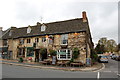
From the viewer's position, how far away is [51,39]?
23.3m

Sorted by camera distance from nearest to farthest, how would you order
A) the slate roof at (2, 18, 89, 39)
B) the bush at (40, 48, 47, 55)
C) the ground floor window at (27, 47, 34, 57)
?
the slate roof at (2, 18, 89, 39) < the bush at (40, 48, 47, 55) < the ground floor window at (27, 47, 34, 57)

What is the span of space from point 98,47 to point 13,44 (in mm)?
28268

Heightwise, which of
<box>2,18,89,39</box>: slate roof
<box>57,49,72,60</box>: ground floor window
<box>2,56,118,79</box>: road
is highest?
<box>2,18,89,39</box>: slate roof

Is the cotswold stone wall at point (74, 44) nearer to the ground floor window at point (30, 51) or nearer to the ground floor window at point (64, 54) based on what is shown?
the ground floor window at point (64, 54)

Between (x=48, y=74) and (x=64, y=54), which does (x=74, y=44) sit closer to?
(x=64, y=54)

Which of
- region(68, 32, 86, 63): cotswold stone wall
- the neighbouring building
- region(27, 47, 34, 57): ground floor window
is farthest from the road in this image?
region(27, 47, 34, 57): ground floor window

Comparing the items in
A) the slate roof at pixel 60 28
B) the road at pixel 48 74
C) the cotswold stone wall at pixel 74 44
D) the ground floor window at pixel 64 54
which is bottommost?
the road at pixel 48 74

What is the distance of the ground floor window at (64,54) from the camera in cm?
2158

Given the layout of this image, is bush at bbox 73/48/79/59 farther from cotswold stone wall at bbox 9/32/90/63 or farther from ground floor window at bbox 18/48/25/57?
ground floor window at bbox 18/48/25/57

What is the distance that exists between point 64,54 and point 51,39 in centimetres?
371

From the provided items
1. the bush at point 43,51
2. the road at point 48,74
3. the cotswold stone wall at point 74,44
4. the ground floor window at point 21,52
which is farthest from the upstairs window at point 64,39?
the ground floor window at point 21,52

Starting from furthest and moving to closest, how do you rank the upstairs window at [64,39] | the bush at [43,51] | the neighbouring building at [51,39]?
1. the bush at [43,51]
2. the upstairs window at [64,39]
3. the neighbouring building at [51,39]

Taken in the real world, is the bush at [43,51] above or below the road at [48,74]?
above

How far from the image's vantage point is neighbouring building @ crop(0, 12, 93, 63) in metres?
21.4
